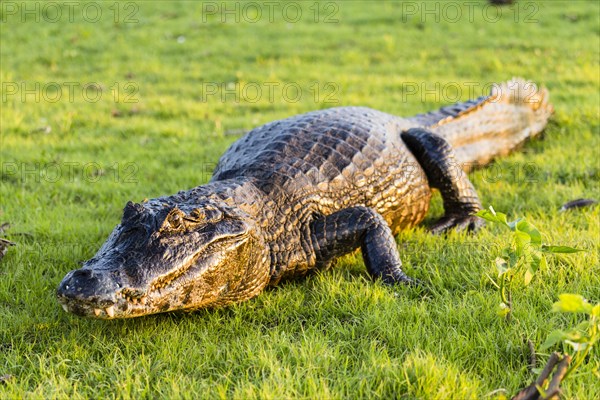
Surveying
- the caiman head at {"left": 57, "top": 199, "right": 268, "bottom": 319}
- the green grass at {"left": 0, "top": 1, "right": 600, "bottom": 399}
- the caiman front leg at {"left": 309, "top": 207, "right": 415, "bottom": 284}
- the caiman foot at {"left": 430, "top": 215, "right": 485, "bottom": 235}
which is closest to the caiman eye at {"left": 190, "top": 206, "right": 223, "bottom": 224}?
the caiman head at {"left": 57, "top": 199, "right": 268, "bottom": 319}

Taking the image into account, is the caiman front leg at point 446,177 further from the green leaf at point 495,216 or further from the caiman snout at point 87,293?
the caiman snout at point 87,293

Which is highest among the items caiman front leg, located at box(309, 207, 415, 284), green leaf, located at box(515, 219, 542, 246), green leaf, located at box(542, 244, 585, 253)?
green leaf, located at box(515, 219, 542, 246)

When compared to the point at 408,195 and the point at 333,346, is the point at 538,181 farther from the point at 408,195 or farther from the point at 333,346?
the point at 333,346

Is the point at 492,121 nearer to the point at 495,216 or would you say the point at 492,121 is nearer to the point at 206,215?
the point at 495,216

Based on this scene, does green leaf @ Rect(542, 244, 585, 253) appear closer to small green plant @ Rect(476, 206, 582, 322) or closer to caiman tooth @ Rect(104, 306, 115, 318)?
small green plant @ Rect(476, 206, 582, 322)

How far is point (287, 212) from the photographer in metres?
3.75

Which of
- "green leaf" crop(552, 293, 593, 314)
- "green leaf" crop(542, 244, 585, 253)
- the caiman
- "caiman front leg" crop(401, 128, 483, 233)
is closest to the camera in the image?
"green leaf" crop(552, 293, 593, 314)

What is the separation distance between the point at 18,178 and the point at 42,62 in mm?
5224

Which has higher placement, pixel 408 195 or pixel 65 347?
pixel 408 195

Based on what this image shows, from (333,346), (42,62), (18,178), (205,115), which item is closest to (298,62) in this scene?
(205,115)

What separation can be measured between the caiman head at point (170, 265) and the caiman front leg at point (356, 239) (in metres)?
0.43

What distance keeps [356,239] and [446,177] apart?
1.28 meters

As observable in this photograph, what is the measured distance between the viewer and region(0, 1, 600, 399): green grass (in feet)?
8.93

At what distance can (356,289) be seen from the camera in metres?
3.45
